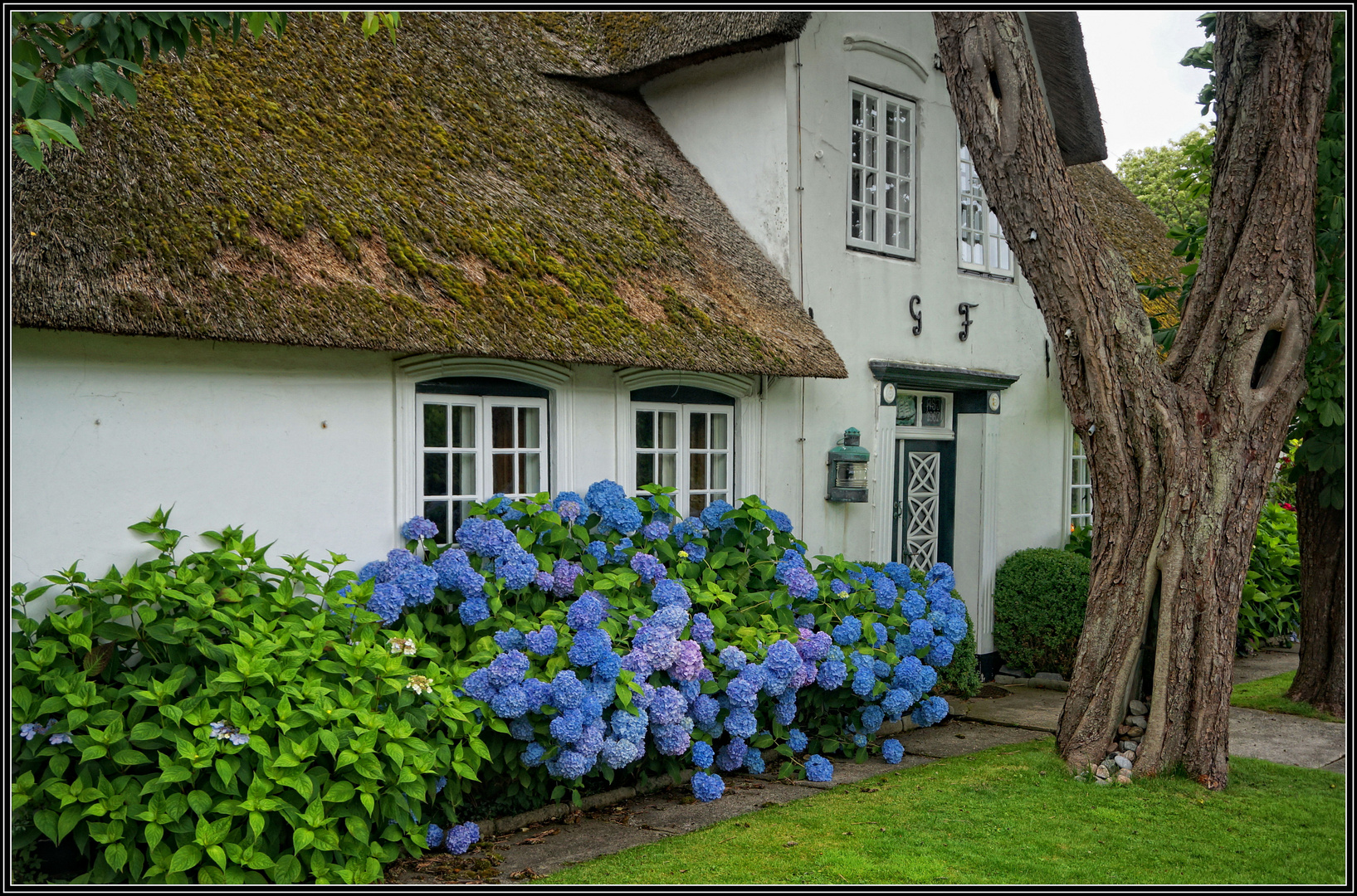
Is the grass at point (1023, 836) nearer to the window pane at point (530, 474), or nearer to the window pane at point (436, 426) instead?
the window pane at point (530, 474)

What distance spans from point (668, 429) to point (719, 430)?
510mm

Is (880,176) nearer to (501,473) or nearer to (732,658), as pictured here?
(501,473)

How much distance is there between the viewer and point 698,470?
8.41 meters

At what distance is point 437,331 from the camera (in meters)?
6.16

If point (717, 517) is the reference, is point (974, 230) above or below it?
above

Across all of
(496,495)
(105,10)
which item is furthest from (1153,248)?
(105,10)

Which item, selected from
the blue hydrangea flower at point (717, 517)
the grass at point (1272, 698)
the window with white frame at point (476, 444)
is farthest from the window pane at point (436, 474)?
the grass at point (1272, 698)

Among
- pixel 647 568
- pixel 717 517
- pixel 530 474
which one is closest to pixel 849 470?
pixel 717 517

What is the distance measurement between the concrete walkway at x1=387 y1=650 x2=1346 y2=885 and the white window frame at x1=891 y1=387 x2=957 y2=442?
7.73 feet

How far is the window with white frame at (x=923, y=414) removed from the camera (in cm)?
1004

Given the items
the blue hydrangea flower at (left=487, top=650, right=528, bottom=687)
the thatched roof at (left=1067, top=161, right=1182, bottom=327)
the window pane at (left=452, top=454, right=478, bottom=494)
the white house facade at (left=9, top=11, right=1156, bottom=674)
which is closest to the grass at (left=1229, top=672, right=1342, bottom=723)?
the white house facade at (left=9, top=11, right=1156, bottom=674)

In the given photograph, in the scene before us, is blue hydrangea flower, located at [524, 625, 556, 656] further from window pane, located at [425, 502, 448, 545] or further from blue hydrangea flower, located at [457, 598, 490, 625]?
window pane, located at [425, 502, 448, 545]

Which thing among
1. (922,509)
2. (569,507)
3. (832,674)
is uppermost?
(569,507)

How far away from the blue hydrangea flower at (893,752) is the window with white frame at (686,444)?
220 cm
